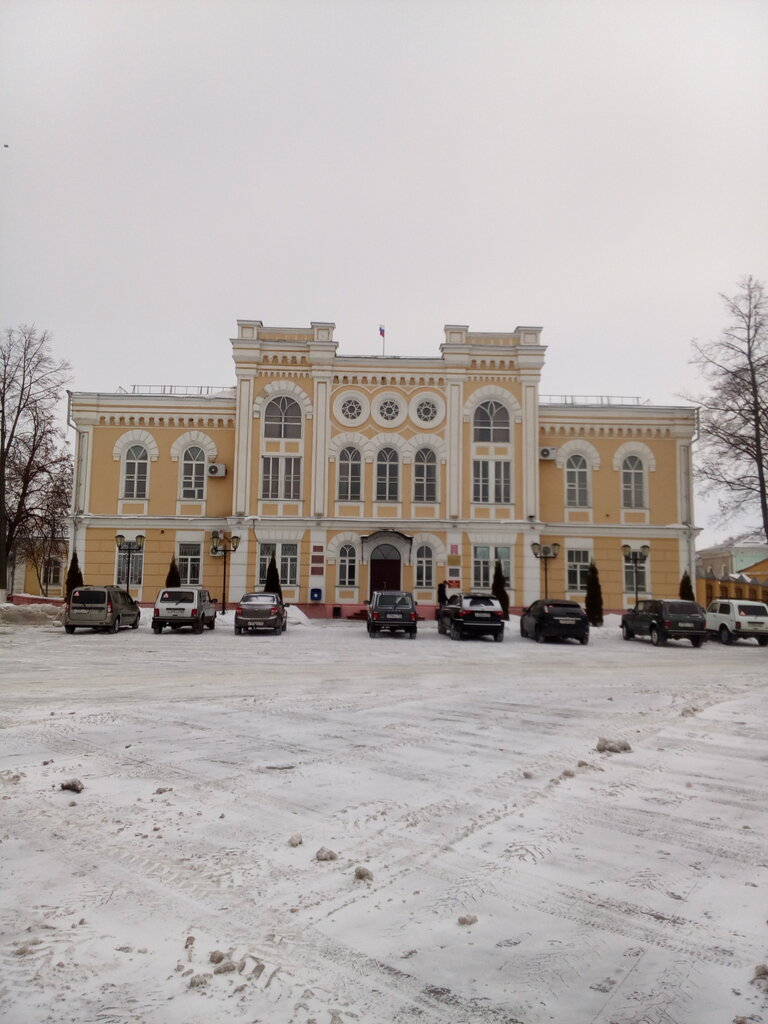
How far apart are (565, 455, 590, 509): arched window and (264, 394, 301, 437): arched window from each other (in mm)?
14261

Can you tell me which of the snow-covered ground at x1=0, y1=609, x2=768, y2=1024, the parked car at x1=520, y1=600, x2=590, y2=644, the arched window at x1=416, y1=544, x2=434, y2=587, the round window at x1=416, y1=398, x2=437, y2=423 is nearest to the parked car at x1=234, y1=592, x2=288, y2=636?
the parked car at x1=520, y1=600, x2=590, y2=644

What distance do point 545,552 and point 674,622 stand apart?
32.1 feet

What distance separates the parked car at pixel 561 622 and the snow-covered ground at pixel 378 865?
15.0 meters

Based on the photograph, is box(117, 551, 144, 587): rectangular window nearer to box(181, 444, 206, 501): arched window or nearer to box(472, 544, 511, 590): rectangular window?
box(181, 444, 206, 501): arched window

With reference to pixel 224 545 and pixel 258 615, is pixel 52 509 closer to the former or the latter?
pixel 224 545

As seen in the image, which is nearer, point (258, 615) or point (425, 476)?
point (258, 615)

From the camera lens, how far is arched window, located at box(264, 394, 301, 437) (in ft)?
124

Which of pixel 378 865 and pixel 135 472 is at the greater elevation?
pixel 135 472

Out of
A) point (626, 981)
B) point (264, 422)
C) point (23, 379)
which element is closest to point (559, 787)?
point (626, 981)

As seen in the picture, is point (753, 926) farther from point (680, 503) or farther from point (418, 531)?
point (680, 503)

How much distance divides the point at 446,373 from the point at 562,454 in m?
7.53

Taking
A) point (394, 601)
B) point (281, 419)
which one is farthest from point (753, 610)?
point (281, 419)

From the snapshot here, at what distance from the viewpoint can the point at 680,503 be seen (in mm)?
38594

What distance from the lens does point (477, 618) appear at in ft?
85.0
